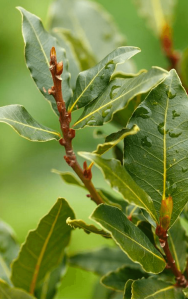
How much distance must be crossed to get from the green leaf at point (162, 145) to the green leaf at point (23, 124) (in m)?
0.11

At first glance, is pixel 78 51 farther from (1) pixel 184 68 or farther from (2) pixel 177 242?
(2) pixel 177 242

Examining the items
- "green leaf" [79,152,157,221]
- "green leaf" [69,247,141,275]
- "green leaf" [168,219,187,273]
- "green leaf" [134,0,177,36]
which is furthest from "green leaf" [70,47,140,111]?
"green leaf" [134,0,177,36]

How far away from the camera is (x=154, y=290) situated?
603mm

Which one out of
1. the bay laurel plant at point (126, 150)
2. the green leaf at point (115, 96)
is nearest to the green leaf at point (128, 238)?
the bay laurel plant at point (126, 150)

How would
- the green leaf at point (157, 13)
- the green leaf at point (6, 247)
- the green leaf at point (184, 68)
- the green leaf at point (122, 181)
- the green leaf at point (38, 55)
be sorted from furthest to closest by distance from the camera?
the green leaf at point (157, 13), the green leaf at point (184, 68), the green leaf at point (6, 247), the green leaf at point (38, 55), the green leaf at point (122, 181)

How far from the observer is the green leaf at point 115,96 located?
51 centimetres

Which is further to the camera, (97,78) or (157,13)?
(157,13)

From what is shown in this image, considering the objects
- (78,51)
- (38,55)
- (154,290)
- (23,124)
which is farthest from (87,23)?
(154,290)

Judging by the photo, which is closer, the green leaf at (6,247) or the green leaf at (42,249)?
the green leaf at (42,249)

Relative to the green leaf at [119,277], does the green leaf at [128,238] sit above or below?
above

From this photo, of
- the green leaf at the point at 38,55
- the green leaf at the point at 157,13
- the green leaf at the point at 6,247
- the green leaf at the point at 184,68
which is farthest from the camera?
the green leaf at the point at 157,13

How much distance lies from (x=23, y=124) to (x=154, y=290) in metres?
0.28

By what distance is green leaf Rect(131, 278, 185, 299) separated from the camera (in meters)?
0.58

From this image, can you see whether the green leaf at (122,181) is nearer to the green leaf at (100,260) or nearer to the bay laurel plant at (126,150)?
the bay laurel plant at (126,150)
